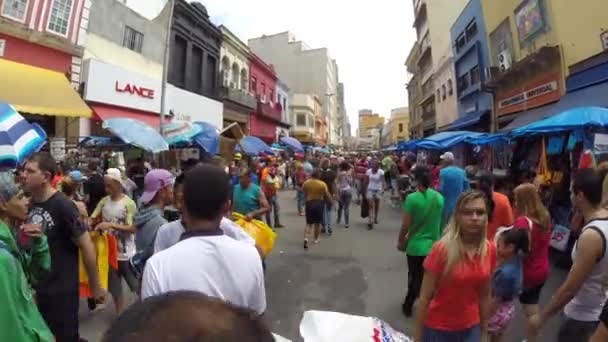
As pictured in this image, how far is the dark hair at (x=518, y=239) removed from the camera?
3203 millimetres

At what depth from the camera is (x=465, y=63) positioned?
22078 millimetres

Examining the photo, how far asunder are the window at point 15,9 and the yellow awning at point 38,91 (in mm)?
1215

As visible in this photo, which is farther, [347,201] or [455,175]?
[347,201]

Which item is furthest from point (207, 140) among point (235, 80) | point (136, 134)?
point (235, 80)

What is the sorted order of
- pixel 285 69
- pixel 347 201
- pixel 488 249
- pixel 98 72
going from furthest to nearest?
pixel 285 69, pixel 98 72, pixel 347 201, pixel 488 249

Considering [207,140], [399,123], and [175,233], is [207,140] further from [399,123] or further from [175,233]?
[399,123]

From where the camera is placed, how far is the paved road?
4.73 m

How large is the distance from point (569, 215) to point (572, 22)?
7.69 meters

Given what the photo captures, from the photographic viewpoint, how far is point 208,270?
1.69 meters

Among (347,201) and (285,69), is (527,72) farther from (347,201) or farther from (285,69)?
(285,69)

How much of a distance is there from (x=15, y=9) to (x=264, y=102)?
24654 millimetres

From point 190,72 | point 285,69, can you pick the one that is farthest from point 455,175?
point 285,69

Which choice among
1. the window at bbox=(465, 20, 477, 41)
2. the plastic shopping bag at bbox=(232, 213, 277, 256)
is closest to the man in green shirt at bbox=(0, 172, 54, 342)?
the plastic shopping bag at bbox=(232, 213, 277, 256)

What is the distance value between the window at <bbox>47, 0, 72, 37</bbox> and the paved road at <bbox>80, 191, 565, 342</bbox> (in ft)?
29.0
